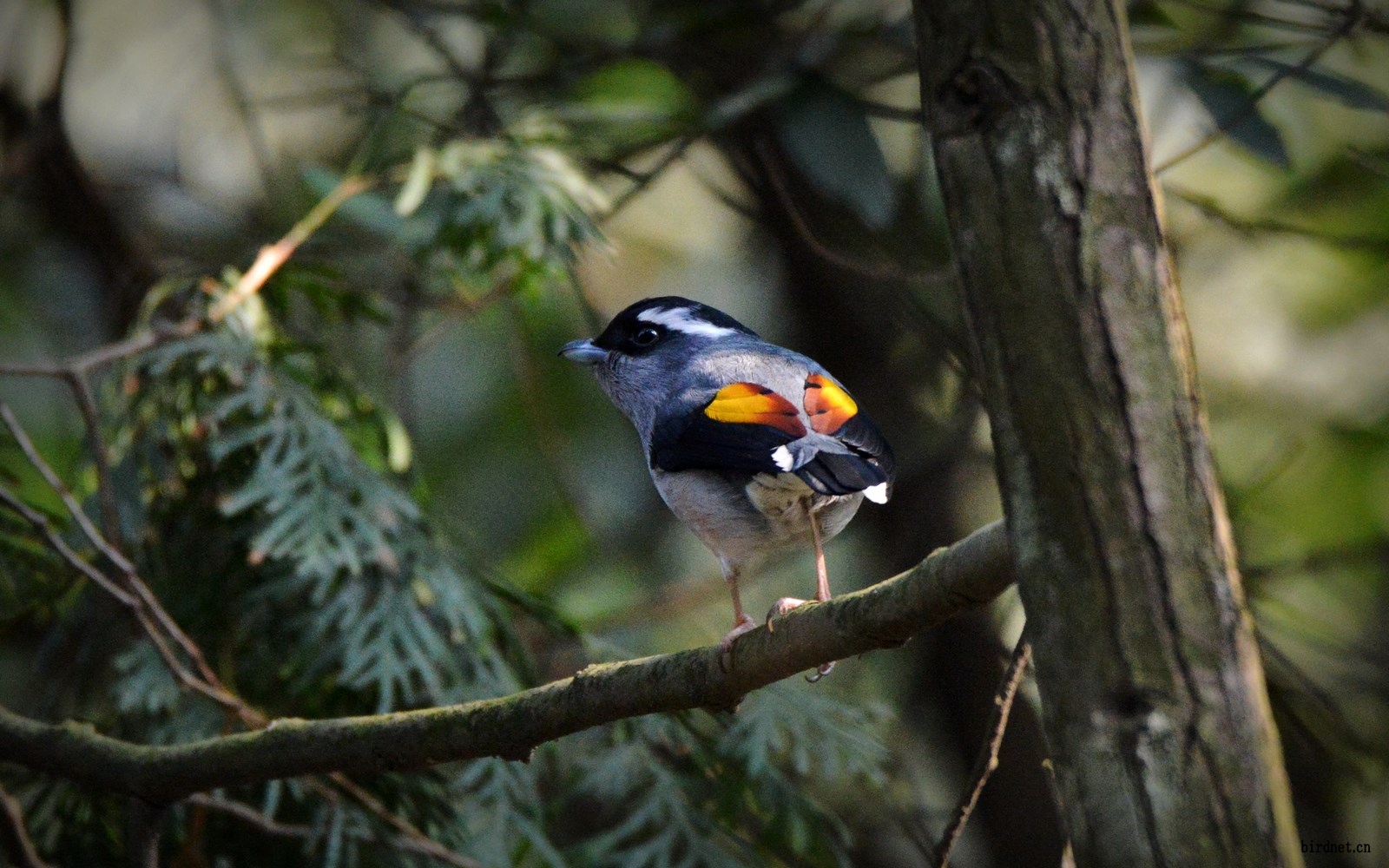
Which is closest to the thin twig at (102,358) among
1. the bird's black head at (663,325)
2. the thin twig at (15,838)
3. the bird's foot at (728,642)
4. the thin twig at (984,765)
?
the thin twig at (15,838)

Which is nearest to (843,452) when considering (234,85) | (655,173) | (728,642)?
(728,642)

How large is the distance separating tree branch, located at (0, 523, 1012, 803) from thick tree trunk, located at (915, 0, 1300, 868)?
0.30 metres

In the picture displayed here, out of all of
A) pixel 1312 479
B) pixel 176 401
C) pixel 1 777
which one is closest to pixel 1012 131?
pixel 176 401

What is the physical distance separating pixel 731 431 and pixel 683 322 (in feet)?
2.48

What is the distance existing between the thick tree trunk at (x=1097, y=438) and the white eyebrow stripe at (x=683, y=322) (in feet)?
5.77

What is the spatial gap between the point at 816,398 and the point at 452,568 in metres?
1.27

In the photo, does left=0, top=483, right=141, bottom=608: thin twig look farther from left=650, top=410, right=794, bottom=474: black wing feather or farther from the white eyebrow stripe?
the white eyebrow stripe

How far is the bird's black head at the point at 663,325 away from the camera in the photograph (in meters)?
3.04

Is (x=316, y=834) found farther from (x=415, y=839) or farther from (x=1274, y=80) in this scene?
(x=1274, y=80)

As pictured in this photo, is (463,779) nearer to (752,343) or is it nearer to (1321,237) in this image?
A: (752,343)

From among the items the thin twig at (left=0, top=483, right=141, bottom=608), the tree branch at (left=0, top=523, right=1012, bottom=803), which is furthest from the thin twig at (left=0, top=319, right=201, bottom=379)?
the tree branch at (left=0, top=523, right=1012, bottom=803)

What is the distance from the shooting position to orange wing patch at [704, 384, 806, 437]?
2.29 m

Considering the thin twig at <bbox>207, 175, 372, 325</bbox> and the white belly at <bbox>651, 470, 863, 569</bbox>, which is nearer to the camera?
the white belly at <bbox>651, 470, 863, 569</bbox>

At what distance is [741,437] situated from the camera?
2.33m
